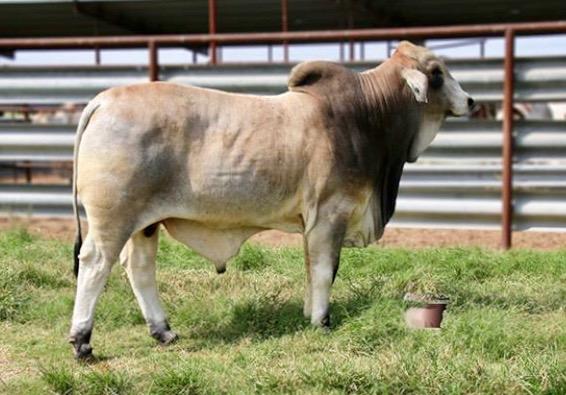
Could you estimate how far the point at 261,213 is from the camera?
4.88m

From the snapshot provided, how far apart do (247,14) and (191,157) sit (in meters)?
9.15

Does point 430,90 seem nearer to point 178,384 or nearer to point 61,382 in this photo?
point 178,384

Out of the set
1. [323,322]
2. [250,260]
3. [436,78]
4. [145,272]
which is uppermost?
[436,78]

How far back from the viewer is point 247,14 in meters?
13.5

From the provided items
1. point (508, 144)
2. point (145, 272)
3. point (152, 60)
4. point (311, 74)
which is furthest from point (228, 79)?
point (145, 272)

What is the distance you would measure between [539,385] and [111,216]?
2186 mm

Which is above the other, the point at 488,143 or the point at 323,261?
the point at 488,143

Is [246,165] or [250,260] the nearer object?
[246,165]

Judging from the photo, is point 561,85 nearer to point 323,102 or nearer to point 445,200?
point 445,200

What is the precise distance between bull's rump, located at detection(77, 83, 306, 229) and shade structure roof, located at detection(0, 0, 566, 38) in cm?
717

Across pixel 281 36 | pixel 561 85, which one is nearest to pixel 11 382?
pixel 281 36

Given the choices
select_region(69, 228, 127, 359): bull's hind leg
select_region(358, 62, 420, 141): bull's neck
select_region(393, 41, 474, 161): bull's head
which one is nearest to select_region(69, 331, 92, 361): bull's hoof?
select_region(69, 228, 127, 359): bull's hind leg

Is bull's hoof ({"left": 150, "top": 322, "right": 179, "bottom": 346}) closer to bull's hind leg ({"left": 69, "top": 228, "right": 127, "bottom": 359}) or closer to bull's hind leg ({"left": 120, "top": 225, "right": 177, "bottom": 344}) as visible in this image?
bull's hind leg ({"left": 120, "top": 225, "right": 177, "bottom": 344})

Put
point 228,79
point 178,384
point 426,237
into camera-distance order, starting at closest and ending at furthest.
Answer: point 178,384 < point 228,79 < point 426,237
